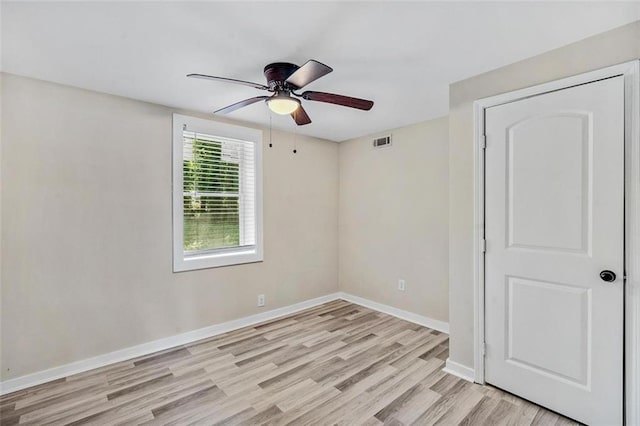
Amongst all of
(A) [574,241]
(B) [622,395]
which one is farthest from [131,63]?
(B) [622,395]

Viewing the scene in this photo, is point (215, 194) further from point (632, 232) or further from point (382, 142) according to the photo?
point (632, 232)

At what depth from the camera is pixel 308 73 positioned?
5.79 ft

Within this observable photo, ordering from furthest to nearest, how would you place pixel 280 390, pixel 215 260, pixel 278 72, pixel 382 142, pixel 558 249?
1. pixel 382 142
2. pixel 215 260
3. pixel 280 390
4. pixel 278 72
5. pixel 558 249

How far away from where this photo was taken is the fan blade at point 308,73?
5.39 ft

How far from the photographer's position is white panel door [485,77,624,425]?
180 cm

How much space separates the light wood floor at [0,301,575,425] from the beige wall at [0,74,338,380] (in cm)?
31

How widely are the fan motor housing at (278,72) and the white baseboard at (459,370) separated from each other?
2.58 metres

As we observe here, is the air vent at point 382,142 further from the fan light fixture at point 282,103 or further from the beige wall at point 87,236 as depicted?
the beige wall at point 87,236

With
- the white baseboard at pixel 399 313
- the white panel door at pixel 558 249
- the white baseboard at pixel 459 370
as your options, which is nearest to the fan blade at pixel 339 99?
the white panel door at pixel 558 249

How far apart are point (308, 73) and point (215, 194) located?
2073mm

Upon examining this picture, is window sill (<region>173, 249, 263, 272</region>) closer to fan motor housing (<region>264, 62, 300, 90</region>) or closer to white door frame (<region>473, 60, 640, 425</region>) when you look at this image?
fan motor housing (<region>264, 62, 300, 90</region>)

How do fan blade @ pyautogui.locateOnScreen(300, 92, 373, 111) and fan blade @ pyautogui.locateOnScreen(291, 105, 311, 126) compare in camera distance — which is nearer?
fan blade @ pyautogui.locateOnScreen(300, 92, 373, 111)

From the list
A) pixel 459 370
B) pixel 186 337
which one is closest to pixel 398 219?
pixel 459 370

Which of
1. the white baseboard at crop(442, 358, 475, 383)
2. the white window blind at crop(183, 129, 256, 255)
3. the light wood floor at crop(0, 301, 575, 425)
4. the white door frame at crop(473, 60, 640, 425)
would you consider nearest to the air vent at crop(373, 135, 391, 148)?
the white window blind at crop(183, 129, 256, 255)
